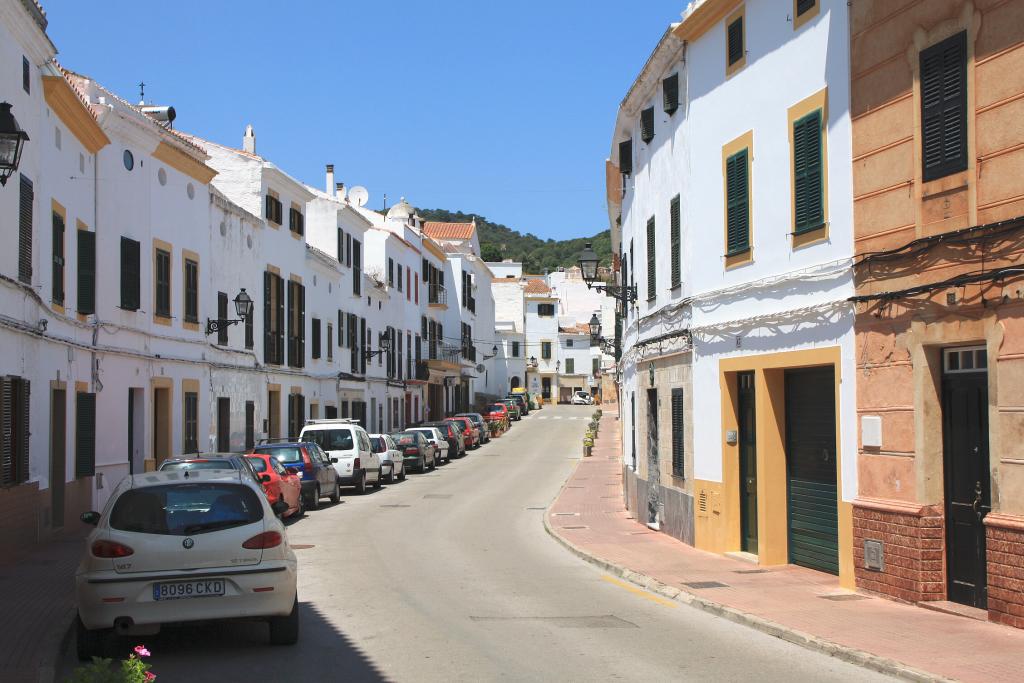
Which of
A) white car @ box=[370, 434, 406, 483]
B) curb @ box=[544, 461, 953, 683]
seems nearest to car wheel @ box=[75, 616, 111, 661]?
curb @ box=[544, 461, 953, 683]

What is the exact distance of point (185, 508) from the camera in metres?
9.38

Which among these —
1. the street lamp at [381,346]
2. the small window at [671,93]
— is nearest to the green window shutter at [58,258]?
the small window at [671,93]

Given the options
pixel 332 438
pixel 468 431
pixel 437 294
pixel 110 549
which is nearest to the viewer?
pixel 110 549

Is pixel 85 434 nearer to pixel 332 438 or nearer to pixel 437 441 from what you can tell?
pixel 332 438

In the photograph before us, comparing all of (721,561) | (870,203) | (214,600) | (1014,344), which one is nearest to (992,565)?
(1014,344)

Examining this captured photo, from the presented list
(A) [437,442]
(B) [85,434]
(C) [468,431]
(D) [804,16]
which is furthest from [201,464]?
(C) [468,431]

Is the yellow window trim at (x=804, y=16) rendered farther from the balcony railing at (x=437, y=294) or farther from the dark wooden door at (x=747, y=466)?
the balcony railing at (x=437, y=294)

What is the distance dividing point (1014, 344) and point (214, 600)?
753cm

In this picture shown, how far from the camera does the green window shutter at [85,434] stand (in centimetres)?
2022

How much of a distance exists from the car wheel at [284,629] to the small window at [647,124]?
13.0 metres

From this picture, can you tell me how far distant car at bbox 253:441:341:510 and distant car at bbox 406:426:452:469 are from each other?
1522cm

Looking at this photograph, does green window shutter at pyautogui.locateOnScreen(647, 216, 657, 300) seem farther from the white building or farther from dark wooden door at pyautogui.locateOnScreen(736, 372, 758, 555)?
dark wooden door at pyautogui.locateOnScreen(736, 372, 758, 555)

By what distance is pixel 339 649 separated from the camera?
963 centimetres

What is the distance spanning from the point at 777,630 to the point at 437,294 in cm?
5520
